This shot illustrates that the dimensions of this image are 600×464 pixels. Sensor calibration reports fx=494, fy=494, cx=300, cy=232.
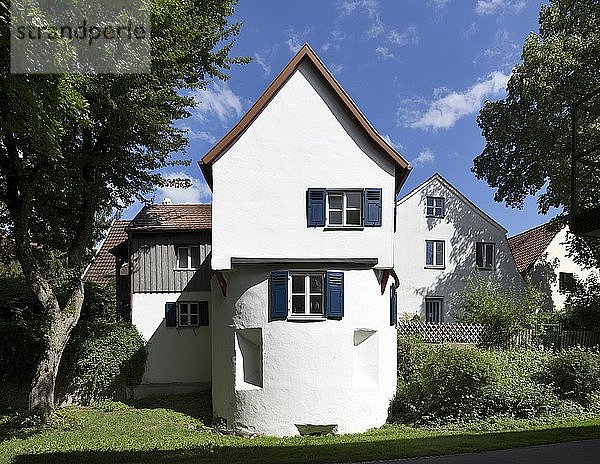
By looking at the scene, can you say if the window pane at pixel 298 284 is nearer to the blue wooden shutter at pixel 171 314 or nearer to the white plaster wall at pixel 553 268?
the blue wooden shutter at pixel 171 314

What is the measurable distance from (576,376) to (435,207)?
49.8ft

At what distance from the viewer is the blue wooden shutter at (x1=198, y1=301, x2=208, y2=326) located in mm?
21797

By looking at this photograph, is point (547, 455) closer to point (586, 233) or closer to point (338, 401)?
point (586, 233)

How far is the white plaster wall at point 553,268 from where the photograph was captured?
1325 inches

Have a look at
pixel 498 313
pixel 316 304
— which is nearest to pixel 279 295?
pixel 316 304

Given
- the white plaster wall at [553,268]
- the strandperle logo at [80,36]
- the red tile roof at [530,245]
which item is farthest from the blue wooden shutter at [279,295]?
the white plaster wall at [553,268]

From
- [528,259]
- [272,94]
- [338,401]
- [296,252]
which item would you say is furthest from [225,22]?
[528,259]

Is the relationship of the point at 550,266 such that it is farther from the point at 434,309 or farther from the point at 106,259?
the point at 106,259

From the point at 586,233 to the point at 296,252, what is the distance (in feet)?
31.2

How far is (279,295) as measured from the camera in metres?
15.2

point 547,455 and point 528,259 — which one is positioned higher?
point 528,259

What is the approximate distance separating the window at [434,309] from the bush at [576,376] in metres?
12.6

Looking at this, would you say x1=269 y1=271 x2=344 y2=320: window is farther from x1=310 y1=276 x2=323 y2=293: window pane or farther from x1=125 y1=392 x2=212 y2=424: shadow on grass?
x1=125 y1=392 x2=212 y2=424: shadow on grass

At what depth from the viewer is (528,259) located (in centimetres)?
3431
